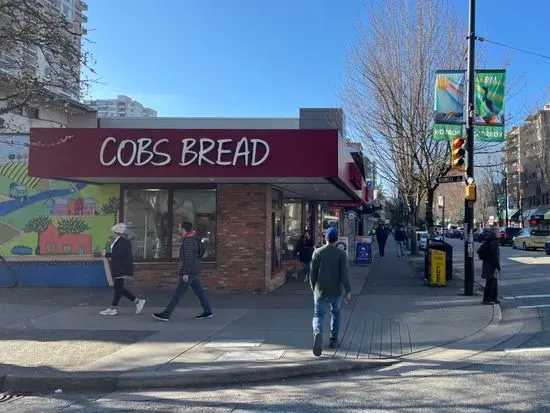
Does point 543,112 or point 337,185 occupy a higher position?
point 543,112

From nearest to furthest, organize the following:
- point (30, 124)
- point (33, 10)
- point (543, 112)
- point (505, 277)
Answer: point (33, 10) → point (30, 124) → point (505, 277) → point (543, 112)

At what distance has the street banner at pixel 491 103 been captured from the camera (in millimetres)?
13148

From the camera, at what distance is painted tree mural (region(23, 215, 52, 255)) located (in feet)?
45.2

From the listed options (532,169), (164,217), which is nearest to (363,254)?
(164,217)

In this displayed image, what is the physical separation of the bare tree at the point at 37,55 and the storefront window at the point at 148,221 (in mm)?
4924

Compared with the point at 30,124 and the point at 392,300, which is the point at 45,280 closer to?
the point at 30,124

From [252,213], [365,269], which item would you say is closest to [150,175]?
[252,213]

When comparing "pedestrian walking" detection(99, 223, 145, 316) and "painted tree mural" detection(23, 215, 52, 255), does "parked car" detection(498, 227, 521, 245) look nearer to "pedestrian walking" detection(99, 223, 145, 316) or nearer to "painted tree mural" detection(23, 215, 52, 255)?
"painted tree mural" detection(23, 215, 52, 255)

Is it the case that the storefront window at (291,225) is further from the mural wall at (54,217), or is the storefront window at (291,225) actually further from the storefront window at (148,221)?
the mural wall at (54,217)

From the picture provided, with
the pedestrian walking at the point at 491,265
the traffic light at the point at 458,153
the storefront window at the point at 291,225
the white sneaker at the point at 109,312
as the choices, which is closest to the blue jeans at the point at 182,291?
the white sneaker at the point at 109,312

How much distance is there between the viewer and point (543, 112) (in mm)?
54000

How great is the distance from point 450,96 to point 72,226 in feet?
33.0

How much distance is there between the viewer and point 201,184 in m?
13.5

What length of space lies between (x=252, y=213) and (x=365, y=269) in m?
9.29
